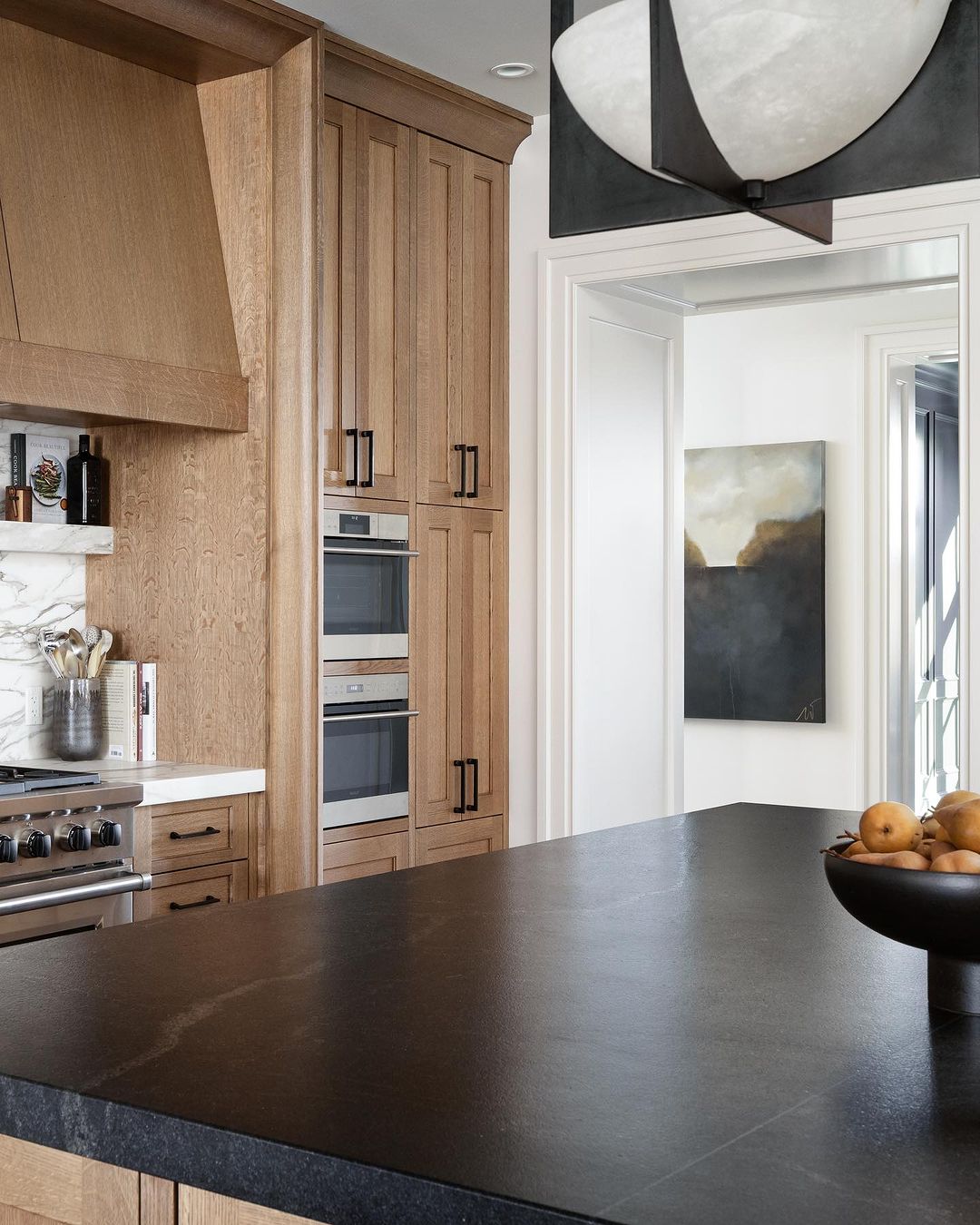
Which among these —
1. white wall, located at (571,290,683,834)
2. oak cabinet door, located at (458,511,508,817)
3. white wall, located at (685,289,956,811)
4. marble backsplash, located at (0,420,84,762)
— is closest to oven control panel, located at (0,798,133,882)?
marble backsplash, located at (0,420,84,762)

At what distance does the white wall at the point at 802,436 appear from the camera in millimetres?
5992

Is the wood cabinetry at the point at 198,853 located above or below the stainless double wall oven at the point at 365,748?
below

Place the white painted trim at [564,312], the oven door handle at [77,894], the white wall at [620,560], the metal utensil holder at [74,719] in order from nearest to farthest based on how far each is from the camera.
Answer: the oven door handle at [77,894] → the metal utensil holder at [74,719] → the white painted trim at [564,312] → the white wall at [620,560]

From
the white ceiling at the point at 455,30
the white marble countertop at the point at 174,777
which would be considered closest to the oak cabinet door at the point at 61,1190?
the white marble countertop at the point at 174,777

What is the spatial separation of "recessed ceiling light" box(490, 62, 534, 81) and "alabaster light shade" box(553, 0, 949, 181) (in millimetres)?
2280

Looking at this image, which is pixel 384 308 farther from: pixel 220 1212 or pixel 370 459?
pixel 220 1212

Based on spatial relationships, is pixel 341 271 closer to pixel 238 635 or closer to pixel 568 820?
pixel 238 635

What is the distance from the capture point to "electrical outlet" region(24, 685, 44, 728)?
3631 mm

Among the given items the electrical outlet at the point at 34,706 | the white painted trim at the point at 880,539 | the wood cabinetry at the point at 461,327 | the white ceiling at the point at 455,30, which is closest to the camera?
the white ceiling at the point at 455,30

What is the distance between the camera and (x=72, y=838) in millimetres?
2988

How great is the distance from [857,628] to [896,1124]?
16.8ft

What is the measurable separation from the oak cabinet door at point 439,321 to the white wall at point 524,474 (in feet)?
0.80

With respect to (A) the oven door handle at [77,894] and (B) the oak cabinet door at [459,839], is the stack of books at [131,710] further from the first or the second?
(B) the oak cabinet door at [459,839]

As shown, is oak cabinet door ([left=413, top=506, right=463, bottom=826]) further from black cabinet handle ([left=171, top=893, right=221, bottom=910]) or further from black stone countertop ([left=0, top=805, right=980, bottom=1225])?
black stone countertop ([left=0, top=805, right=980, bottom=1225])
